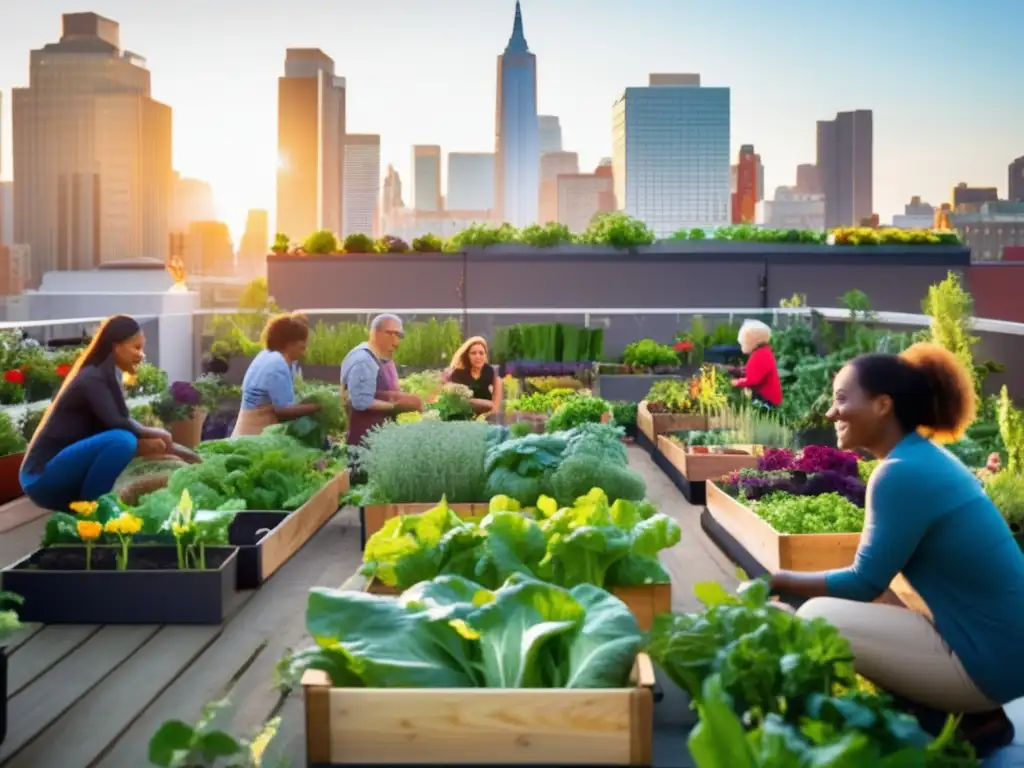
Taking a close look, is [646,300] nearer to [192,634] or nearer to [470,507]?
[470,507]

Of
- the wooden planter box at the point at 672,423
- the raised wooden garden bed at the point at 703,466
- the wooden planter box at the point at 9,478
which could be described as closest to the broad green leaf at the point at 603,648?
the raised wooden garden bed at the point at 703,466

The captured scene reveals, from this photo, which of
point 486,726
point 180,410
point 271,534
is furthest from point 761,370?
point 486,726

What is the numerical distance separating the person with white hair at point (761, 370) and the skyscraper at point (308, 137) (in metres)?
136

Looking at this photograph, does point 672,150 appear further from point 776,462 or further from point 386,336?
point 776,462

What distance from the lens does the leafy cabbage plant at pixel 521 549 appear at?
3.11 m

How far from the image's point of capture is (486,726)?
2.42m

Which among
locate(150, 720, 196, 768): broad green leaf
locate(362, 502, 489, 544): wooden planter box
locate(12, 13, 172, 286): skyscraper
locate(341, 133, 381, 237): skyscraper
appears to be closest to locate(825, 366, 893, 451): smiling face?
locate(150, 720, 196, 768): broad green leaf

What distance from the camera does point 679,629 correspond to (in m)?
2.64

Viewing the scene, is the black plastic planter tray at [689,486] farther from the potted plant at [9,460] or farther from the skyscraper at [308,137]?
the skyscraper at [308,137]

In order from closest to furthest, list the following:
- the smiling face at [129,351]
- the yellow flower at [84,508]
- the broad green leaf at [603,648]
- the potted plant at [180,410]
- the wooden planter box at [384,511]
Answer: the broad green leaf at [603,648] → the yellow flower at [84,508] → the wooden planter box at [384,511] → the smiling face at [129,351] → the potted plant at [180,410]

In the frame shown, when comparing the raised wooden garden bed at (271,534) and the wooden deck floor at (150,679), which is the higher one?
the raised wooden garden bed at (271,534)

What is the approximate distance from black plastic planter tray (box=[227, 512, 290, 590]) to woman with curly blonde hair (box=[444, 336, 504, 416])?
289 cm

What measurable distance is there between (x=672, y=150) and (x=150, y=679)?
148489 millimetres

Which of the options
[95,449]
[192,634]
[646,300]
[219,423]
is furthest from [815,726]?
[646,300]
